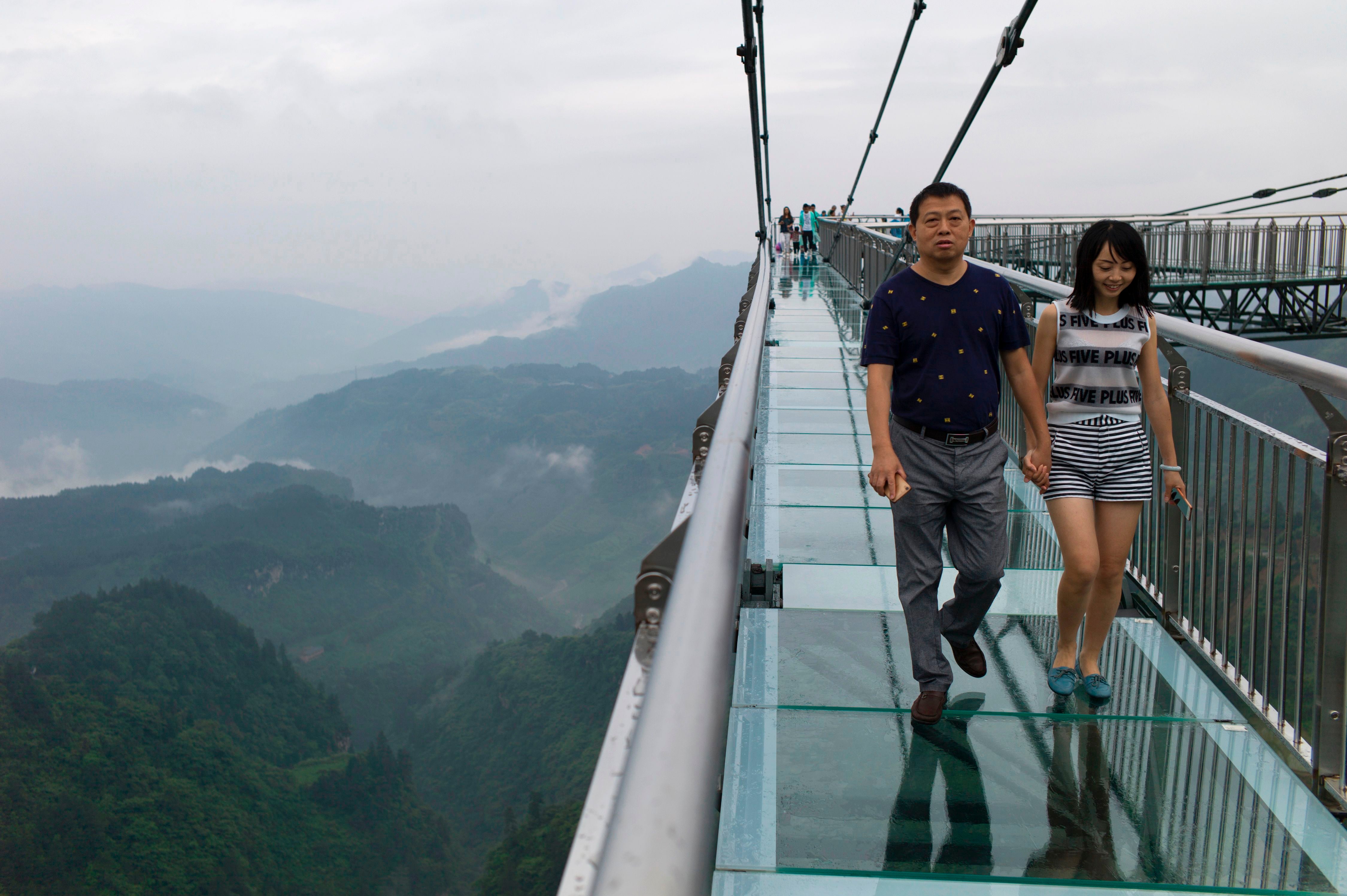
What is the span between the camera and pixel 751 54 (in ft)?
36.5

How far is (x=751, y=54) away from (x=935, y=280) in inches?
354

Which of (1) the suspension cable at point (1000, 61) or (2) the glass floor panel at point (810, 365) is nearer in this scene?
(1) the suspension cable at point (1000, 61)

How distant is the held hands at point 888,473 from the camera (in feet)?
8.91

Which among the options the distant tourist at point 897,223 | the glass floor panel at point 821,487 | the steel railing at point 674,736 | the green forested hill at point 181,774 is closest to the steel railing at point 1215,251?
the distant tourist at point 897,223

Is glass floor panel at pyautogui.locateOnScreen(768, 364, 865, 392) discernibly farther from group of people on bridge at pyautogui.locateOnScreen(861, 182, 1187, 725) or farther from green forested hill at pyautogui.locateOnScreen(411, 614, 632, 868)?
green forested hill at pyautogui.locateOnScreen(411, 614, 632, 868)

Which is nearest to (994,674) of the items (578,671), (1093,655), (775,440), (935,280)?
(1093,655)

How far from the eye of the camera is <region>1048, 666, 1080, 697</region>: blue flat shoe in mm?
3170

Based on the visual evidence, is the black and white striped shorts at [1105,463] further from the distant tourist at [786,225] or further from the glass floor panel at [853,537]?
the distant tourist at [786,225]

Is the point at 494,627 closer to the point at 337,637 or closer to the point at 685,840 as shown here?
the point at 337,637

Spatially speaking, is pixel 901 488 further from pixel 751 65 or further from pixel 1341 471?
pixel 751 65

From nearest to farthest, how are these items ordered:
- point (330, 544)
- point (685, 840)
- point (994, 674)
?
point (685, 840) < point (994, 674) < point (330, 544)

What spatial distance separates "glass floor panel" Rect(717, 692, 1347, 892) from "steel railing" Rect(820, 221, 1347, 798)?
20cm

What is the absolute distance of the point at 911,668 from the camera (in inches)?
133

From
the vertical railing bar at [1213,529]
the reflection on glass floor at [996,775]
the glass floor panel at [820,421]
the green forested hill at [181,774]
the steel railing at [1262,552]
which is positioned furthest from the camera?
the green forested hill at [181,774]
